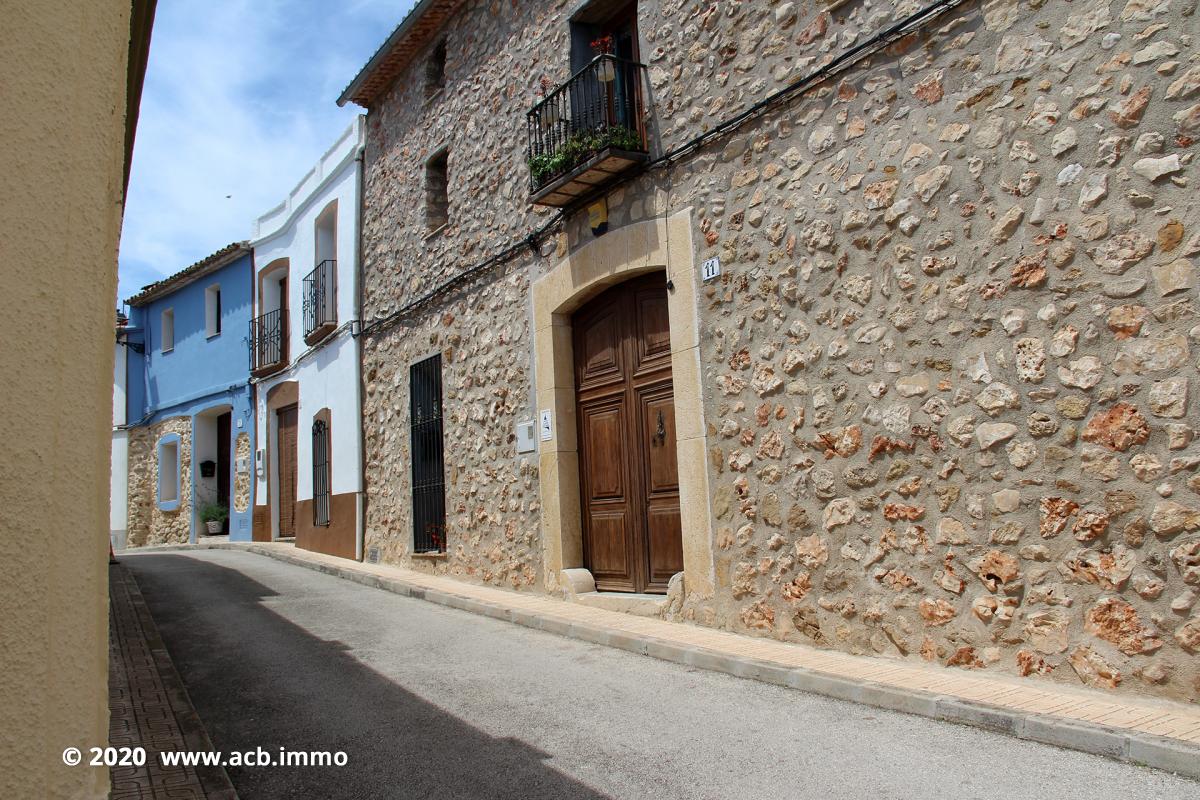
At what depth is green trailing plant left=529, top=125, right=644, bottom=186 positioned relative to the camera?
24.4ft

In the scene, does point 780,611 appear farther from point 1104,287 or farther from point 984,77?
point 984,77

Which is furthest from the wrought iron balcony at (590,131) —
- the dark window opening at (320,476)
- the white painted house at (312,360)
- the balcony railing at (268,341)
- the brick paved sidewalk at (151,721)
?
the balcony railing at (268,341)

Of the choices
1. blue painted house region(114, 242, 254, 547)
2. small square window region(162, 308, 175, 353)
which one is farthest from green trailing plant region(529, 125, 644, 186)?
small square window region(162, 308, 175, 353)

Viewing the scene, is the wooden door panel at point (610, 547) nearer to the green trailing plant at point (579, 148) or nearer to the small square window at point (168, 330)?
the green trailing plant at point (579, 148)

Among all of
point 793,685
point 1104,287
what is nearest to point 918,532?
point 793,685

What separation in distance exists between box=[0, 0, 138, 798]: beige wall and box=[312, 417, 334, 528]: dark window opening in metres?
12.5

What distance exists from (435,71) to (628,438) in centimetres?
604

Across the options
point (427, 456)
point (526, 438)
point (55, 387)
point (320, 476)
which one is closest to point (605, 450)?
point (526, 438)

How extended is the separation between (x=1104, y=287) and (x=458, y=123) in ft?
25.6

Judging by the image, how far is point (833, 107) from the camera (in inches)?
235

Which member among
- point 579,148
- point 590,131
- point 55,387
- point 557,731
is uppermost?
point 590,131

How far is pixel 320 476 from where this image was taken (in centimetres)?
1420

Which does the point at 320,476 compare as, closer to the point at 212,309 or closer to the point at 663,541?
the point at 212,309

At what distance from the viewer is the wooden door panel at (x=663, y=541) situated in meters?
7.41
